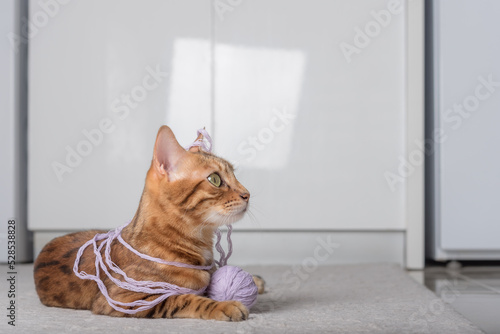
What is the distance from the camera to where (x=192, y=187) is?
47.3 inches

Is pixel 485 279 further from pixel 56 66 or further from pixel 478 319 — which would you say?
pixel 56 66

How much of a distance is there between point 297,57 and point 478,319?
3.99ft

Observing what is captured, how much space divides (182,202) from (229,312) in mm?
241

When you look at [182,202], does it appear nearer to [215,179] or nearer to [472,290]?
[215,179]

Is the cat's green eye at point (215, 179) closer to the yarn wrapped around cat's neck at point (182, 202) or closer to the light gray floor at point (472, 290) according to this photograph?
the yarn wrapped around cat's neck at point (182, 202)

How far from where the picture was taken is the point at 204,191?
3.94ft

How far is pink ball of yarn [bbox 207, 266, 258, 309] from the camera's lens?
4.01 feet

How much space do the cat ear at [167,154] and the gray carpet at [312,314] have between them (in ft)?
0.99

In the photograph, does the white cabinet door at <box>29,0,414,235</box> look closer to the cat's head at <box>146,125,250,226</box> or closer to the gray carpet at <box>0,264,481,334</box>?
the gray carpet at <box>0,264,481,334</box>

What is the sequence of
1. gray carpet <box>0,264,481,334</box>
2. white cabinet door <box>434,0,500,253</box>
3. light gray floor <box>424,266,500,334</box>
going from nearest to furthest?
1. gray carpet <box>0,264,481,334</box>
2. light gray floor <box>424,266,500,334</box>
3. white cabinet door <box>434,0,500,253</box>

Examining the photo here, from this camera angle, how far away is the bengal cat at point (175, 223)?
118cm

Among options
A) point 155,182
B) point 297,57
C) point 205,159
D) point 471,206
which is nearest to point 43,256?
point 155,182

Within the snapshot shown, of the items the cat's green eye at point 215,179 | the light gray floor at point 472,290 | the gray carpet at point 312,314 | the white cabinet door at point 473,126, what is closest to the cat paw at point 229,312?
the gray carpet at point 312,314

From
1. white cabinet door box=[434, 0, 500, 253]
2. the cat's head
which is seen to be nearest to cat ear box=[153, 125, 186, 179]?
the cat's head
